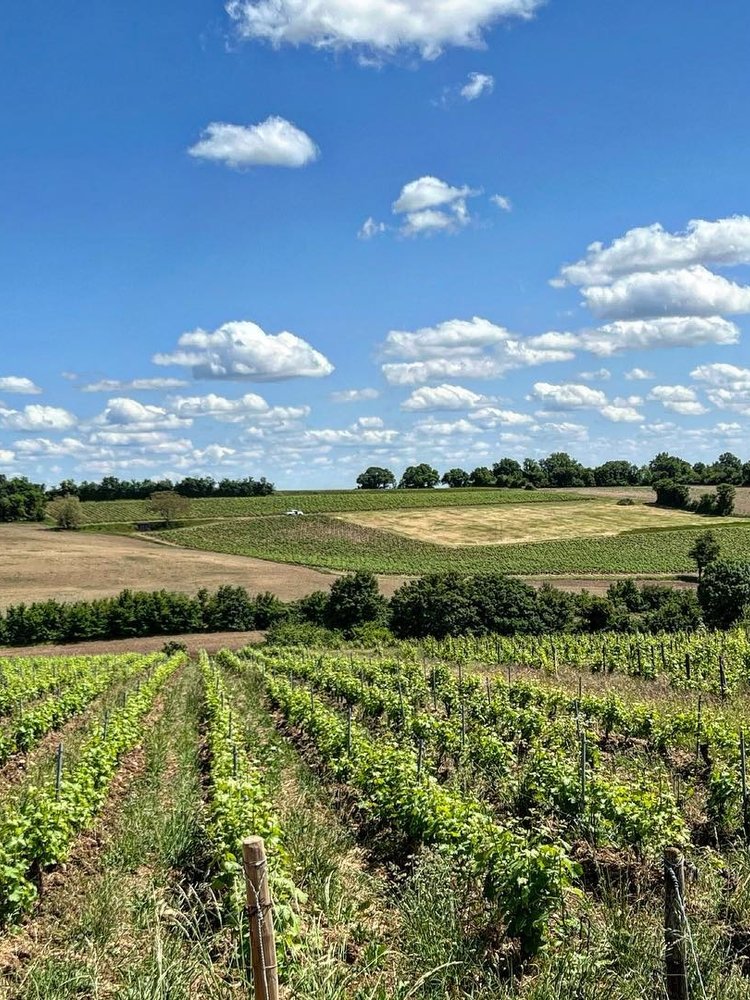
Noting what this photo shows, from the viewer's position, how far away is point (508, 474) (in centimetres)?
12662

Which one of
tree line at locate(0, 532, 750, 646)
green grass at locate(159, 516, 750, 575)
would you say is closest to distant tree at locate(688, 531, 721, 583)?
green grass at locate(159, 516, 750, 575)

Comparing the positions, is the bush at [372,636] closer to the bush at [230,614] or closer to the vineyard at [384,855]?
the bush at [230,614]

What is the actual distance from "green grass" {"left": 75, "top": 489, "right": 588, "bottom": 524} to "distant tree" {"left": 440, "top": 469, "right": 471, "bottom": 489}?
2224 centimetres

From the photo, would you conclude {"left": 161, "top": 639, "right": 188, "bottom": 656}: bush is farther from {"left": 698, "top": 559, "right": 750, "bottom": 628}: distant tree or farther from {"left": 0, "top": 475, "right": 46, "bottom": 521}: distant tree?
{"left": 0, "top": 475, "right": 46, "bottom": 521}: distant tree

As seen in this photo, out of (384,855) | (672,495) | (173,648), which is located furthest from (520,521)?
(384,855)

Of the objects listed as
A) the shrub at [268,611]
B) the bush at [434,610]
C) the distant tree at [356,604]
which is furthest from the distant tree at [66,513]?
the bush at [434,610]

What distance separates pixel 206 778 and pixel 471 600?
126 feet

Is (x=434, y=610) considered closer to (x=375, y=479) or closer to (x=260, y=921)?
(x=260, y=921)

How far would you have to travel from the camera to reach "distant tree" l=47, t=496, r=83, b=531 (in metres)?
89.4

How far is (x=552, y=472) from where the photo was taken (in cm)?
13175

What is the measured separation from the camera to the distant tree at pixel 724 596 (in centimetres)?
4694

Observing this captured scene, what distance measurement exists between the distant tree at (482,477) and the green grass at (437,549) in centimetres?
4487

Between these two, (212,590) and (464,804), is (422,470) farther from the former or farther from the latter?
(464,804)

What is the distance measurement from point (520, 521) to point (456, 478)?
47990 millimetres
